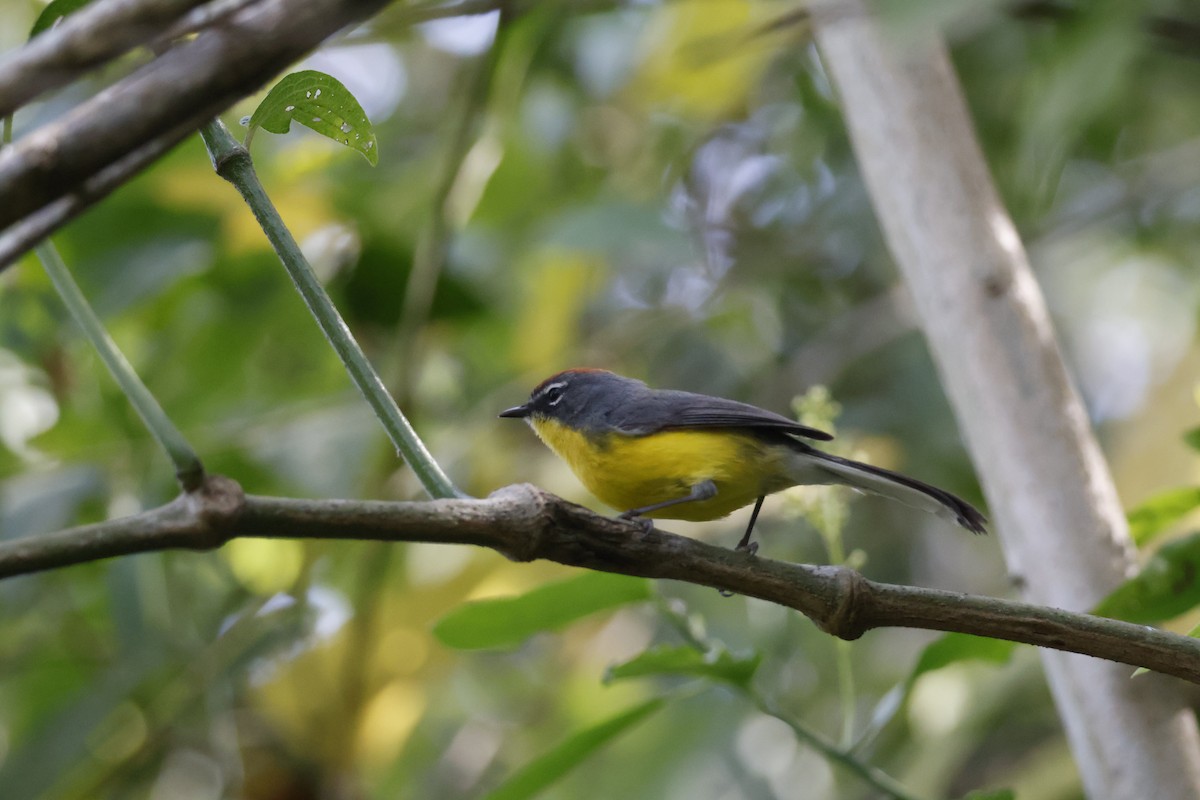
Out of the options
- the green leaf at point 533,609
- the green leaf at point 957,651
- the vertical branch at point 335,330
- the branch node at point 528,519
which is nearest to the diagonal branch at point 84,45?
the vertical branch at point 335,330

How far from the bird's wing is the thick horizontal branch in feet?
3.86

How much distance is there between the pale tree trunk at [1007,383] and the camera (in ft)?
6.97

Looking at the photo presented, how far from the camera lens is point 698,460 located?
2.74 meters

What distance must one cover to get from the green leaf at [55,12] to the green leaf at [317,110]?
0.70 ft

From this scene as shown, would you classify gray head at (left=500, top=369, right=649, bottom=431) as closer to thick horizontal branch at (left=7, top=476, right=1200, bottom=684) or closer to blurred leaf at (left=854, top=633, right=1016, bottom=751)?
blurred leaf at (left=854, top=633, right=1016, bottom=751)

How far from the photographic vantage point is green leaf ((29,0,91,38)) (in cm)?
124

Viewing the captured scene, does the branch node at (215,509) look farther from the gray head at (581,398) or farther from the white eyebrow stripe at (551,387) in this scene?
the white eyebrow stripe at (551,387)

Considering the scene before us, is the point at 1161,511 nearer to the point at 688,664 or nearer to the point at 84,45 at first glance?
the point at 688,664

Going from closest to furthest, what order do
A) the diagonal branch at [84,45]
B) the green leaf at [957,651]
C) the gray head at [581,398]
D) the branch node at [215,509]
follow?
the diagonal branch at [84,45] → the branch node at [215,509] → the green leaf at [957,651] → the gray head at [581,398]

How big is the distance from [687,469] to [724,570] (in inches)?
52.8

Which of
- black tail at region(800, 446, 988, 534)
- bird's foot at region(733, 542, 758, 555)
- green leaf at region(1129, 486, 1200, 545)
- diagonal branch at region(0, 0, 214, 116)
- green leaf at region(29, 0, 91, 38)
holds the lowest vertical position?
green leaf at region(1129, 486, 1200, 545)

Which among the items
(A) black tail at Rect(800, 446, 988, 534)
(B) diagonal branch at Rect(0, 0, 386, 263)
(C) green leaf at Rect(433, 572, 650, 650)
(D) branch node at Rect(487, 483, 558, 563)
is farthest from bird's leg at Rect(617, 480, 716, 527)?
(B) diagonal branch at Rect(0, 0, 386, 263)

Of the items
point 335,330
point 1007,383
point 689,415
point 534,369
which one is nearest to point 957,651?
point 1007,383

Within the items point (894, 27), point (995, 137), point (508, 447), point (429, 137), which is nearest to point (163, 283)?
point (508, 447)
